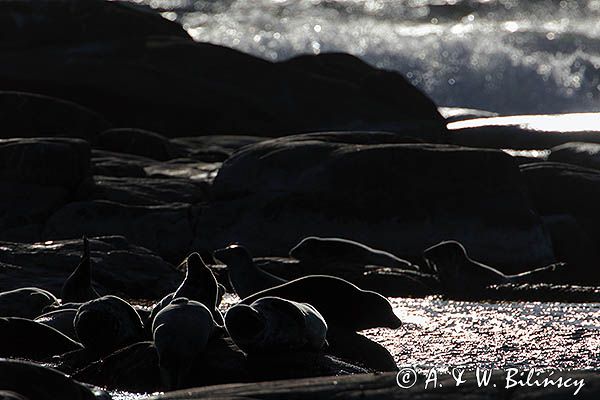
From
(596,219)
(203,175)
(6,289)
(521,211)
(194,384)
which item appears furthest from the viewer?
(203,175)

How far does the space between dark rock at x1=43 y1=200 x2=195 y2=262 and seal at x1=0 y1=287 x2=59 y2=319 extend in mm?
4479

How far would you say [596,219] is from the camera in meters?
14.6

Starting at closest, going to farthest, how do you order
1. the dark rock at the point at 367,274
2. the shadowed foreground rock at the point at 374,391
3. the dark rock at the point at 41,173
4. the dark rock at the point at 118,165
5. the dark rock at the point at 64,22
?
the shadowed foreground rock at the point at 374,391 < the dark rock at the point at 367,274 < the dark rock at the point at 41,173 < the dark rock at the point at 118,165 < the dark rock at the point at 64,22

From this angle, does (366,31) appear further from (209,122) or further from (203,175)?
(203,175)

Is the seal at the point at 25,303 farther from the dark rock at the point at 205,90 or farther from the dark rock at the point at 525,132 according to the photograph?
the dark rock at the point at 205,90

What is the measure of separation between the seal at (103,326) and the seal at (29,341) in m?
0.17

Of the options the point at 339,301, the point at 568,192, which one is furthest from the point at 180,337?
the point at 568,192

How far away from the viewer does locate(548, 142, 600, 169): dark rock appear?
17.5 metres

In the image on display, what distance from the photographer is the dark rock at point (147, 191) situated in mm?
14273

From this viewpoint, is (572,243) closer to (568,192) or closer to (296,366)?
(568,192)

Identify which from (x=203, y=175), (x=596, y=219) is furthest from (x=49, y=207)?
(x=596, y=219)

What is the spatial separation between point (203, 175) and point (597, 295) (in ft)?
19.4

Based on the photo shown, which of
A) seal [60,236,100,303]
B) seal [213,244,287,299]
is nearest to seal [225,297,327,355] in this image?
seal [60,236,100,303]

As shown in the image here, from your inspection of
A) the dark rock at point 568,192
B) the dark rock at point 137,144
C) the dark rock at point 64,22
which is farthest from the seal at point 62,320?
the dark rock at point 64,22
